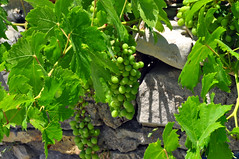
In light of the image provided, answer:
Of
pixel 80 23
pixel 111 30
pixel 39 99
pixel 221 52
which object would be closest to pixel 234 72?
pixel 221 52

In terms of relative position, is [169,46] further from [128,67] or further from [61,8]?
[61,8]

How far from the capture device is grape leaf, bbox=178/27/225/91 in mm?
1100

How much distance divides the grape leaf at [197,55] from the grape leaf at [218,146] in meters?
0.28

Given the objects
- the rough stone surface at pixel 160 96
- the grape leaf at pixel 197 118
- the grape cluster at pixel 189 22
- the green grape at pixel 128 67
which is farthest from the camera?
the rough stone surface at pixel 160 96

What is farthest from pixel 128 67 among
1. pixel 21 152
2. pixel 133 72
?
pixel 21 152

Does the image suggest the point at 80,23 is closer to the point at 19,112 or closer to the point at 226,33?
the point at 19,112

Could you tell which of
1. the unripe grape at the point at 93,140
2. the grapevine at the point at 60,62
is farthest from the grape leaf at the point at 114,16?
the unripe grape at the point at 93,140

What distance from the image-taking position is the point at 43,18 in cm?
106

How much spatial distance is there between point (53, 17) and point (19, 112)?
0.32 meters

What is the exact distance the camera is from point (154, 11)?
1.17m

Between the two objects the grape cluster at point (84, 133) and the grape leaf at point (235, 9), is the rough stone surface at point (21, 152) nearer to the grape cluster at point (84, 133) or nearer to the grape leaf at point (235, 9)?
the grape cluster at point (84, 133)

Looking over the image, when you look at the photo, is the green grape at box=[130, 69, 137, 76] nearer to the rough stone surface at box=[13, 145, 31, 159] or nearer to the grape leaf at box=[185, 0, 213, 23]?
the grape leaf at box=[185, 0, 213, 23]

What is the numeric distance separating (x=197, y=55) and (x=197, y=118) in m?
0.32

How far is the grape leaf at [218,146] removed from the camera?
0.97m
